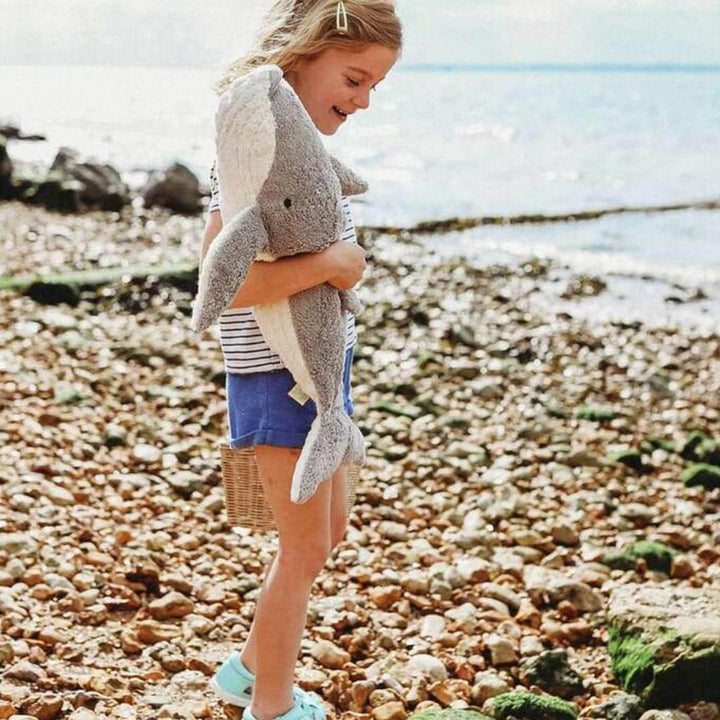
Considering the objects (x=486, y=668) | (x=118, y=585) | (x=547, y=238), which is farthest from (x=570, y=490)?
(x=547, y=238)

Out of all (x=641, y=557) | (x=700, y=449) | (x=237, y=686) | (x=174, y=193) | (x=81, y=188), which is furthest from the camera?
(x=174, y=193)

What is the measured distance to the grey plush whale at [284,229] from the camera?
2.52 metres

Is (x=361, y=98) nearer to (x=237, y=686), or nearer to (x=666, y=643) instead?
(x=237, y=686)

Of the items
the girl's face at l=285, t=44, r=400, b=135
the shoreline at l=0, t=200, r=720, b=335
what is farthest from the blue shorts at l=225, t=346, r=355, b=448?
the shoreline at l=0, t=200, r=720, b=335

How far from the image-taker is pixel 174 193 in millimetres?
16797

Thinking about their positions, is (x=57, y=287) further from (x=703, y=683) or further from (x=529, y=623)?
(x=703, y=683)

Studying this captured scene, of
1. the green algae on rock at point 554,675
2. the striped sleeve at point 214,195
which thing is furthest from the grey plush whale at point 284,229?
the green algae on rock at point 554,675

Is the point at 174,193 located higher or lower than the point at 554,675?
higher

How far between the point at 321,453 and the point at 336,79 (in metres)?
1.01

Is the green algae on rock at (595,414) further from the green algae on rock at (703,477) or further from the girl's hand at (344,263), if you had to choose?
the girl's hand at (344,263)

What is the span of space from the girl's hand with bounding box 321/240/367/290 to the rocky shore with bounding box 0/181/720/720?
1.40 meters

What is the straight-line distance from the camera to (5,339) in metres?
7.36

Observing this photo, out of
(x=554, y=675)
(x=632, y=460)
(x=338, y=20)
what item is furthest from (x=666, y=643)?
(x=632, y=460)

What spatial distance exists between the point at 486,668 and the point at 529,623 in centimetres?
45
